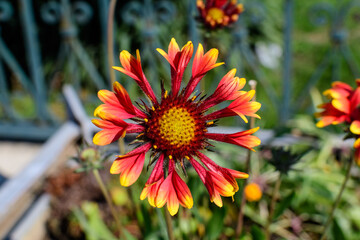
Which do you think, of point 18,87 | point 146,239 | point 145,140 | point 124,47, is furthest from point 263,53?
point 145,140

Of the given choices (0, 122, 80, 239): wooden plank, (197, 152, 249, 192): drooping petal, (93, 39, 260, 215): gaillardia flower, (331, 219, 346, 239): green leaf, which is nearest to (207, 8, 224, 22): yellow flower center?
(93, 39, 260, 215): gaillardia flower

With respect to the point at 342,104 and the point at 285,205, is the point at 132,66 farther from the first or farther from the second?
the point at 285,205

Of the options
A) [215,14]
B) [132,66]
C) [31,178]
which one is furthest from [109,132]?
[31,178]

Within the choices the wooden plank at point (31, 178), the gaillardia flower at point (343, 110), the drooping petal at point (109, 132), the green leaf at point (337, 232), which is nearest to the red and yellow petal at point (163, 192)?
the drooping petal at point (109, 132)

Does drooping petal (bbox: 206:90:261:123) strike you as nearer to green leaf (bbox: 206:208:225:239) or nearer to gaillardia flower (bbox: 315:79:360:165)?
gaillardia flower (bbox: 315:79:360:165)

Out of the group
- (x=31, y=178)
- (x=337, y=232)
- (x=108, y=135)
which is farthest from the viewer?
(x=31, y=178)

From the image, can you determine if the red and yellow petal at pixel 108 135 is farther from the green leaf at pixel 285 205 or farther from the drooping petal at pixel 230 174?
the green leaf at pixel 285 205

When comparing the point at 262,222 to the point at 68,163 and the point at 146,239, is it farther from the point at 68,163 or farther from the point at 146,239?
the point at 68,163
